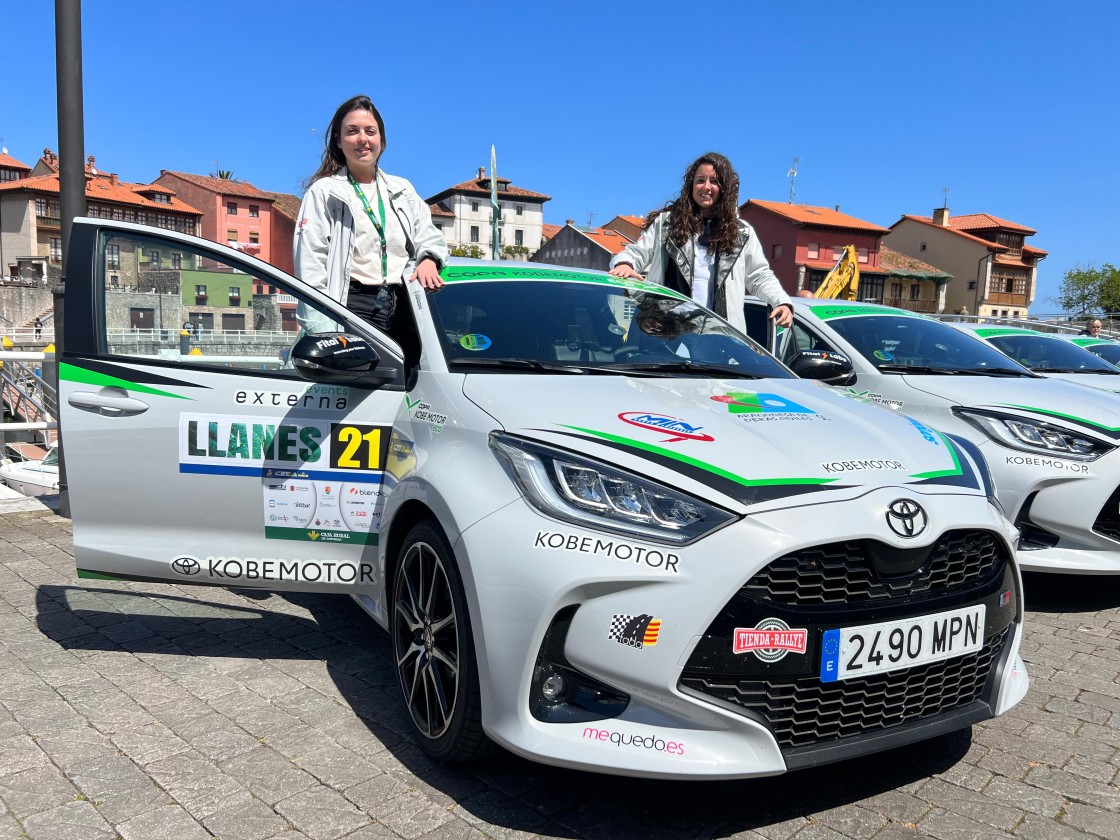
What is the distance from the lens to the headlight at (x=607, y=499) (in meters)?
2.19

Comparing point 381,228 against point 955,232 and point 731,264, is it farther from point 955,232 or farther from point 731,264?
point 955,232

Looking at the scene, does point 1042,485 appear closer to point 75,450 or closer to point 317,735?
point 317,735

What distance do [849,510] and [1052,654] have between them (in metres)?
2.17

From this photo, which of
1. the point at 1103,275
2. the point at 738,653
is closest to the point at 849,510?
the point at 738,653

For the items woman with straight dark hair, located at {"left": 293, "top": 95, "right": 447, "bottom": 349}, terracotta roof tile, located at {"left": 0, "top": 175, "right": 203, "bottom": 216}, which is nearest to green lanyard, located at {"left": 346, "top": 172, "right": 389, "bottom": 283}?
woman with straight dark hair, located at {"left": 293, "top": 95, "right": 447, "bottom": 349}

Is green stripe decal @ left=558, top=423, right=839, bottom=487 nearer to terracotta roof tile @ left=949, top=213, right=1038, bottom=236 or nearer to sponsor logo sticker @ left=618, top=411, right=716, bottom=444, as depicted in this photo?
sponsor logo sticker @ left=618, top=411, right=716, bottom=444

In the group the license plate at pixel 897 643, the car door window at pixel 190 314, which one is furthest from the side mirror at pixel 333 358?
the license plate at pixel 897 643

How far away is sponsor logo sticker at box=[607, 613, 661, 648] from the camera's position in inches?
83.8

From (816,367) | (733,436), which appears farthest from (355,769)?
(816,367)

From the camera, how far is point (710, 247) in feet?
16.9

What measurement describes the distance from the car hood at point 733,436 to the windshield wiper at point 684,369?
16 centimetres

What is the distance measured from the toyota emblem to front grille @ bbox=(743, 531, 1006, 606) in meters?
0.06

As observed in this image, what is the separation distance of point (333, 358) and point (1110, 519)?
3510 millimetres

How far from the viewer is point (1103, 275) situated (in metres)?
76.8
